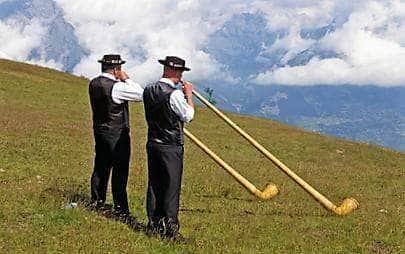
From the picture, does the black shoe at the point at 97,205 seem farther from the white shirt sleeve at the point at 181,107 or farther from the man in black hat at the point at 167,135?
the white shirt sleeve at the point at 181,107

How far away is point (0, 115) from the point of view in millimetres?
34469

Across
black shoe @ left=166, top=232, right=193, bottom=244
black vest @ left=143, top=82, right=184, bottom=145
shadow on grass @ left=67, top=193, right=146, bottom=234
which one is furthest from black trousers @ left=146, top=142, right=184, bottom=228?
shadow on grass @ left=67, top=193, right=146, bottom=234

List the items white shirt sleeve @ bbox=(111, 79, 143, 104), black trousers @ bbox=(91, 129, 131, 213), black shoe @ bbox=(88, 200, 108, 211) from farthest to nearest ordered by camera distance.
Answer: black shoe @ bbox=(88, 200, 108, 211) → black trousers @ bbox=(91, 129, 131, 213) → white shirt sleeve @ bbox=(111, 79, 143, 104)

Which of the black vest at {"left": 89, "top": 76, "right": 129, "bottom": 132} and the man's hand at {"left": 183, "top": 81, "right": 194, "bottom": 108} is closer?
the man's hand at {"left": 183, "top": 81, "right": 194, "bottom": 108}

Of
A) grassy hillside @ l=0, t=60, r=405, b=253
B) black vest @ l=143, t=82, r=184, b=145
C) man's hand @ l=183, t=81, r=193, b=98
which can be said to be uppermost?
man's hand @ l=183, t=81, r=193, b=98

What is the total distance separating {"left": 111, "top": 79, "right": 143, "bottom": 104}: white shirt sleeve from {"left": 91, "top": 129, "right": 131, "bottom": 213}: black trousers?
74cm

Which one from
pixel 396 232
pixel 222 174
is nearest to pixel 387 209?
pixel 396 232

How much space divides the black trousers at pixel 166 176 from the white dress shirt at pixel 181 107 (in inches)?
28.5

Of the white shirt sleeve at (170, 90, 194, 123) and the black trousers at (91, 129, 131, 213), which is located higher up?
the white shirt sleeve at (170, 90, 194, 123)

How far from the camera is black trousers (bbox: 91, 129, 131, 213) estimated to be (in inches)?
531

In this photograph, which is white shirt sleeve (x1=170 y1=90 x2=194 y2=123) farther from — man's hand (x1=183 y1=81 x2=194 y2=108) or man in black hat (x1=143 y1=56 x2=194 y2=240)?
man's hand (x1=183 y1=81 x2=194 y2=108)

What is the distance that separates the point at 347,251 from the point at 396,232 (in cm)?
249

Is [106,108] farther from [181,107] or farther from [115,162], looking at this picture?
[181,107]

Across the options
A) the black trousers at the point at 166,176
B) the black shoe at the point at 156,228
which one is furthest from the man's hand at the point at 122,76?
the black shoe at the point at 156,228
